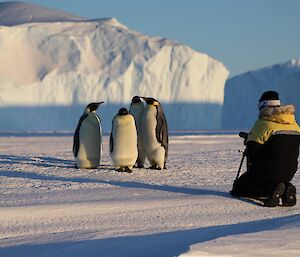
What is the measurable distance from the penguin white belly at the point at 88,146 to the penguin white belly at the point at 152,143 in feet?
2.03

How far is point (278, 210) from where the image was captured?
5664 mm

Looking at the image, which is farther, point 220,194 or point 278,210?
point 220,194

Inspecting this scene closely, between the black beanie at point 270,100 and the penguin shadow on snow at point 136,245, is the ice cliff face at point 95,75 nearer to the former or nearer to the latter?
the black beanie at point 270,100

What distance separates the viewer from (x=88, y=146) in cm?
965

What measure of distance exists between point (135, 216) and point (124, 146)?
394 cm

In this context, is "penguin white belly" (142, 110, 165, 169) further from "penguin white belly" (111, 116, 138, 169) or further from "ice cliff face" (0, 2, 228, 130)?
"ice cliff face" (0, 2, 228, 130)

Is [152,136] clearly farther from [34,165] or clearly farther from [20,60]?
[20,60]

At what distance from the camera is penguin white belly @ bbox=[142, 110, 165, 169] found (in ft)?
31.6

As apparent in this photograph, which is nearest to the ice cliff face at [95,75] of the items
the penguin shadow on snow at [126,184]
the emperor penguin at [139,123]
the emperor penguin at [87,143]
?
the emperor penguin at [139,123]

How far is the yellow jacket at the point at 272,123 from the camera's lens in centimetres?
593

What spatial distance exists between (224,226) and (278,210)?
4.04 feet

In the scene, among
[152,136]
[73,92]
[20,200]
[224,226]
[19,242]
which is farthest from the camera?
[73,92]

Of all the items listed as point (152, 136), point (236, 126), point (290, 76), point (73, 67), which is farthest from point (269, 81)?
point (152, 136)

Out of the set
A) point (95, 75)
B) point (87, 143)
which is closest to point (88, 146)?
point (87, 143)
